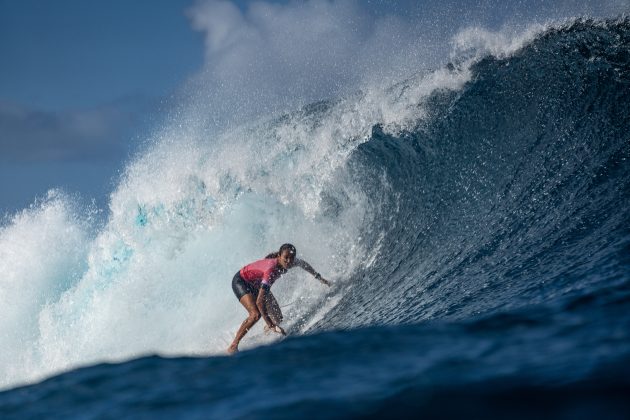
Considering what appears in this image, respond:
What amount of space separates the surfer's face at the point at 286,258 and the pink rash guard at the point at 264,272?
0.13 metres

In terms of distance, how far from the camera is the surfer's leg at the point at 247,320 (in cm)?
764

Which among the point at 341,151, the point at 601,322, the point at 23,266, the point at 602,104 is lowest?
the point at 601,322

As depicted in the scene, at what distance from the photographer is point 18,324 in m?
13.5

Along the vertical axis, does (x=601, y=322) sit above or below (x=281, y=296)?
below

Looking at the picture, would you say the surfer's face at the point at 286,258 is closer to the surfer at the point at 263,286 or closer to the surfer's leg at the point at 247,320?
the surfer at the point at 263,286

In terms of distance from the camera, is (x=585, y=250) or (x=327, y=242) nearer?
(x=585, y=250)

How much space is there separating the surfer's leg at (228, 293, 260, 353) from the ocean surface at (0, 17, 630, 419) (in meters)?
0.39

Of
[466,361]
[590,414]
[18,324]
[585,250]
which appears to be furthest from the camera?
[18,324]

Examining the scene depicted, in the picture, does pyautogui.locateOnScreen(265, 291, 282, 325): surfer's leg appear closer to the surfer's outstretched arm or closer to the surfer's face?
the surfer's face

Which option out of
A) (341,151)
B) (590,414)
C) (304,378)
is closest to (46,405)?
(304,378)

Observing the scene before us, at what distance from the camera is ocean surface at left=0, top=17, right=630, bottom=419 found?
7.95 ft

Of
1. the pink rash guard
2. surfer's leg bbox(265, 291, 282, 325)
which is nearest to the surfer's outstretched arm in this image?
the pink rash guard

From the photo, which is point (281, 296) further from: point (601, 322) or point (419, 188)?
point (601, 322)

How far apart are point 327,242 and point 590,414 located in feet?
26.1
